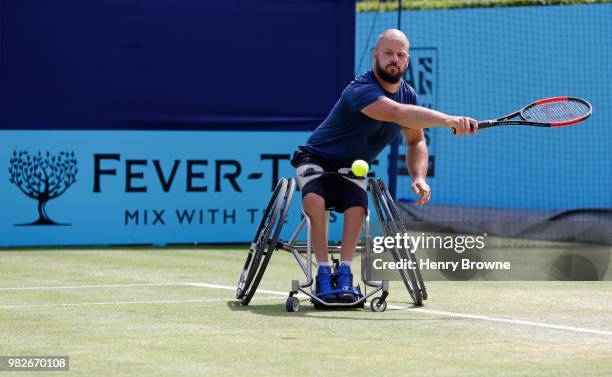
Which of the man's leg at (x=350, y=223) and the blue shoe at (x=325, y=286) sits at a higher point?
the man's leg at (x=350, y=223)

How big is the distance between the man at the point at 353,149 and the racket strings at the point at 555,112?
707 millimetres

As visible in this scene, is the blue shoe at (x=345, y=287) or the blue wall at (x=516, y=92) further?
the blue wall at (x=516, y=92)

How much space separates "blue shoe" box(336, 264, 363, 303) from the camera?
298 inches

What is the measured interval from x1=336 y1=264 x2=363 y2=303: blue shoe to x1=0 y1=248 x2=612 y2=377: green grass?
0.10 m

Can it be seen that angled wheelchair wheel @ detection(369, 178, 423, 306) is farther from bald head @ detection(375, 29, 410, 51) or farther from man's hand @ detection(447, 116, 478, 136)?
man's hand @ detection(447, 116, 478, 136)

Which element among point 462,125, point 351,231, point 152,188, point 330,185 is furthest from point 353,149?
point 152,188

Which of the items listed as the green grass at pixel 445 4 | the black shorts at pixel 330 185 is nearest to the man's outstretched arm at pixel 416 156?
the black shorts at pixel 330 185

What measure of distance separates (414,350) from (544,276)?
13.9ft

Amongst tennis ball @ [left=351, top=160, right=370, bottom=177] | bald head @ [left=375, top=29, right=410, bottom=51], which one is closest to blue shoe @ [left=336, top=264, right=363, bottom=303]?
tennis ball @ [left=351, top=160, right=370, bottom=177]

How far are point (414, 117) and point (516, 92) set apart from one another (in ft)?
36.0

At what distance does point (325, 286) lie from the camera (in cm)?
762

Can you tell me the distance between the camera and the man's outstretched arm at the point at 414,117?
6.85m

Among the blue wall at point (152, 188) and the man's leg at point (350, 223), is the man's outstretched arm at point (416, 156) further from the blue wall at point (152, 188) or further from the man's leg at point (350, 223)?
the blue wall at point (152, 188)

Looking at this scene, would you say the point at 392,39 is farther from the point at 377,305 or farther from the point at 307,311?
the point at 307,311
